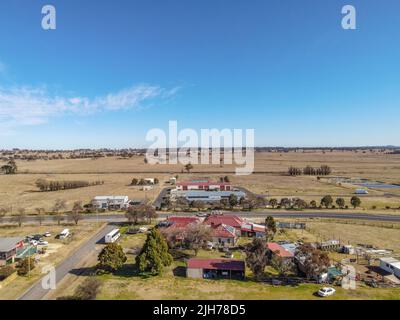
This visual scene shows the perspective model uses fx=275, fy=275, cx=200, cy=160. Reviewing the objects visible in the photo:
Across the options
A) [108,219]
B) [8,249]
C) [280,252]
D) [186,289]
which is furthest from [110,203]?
[280,252]

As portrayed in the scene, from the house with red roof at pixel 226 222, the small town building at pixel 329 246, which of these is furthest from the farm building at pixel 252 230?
the small town building at pixel 329 246

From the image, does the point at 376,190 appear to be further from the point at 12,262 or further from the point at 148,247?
the point at 12,262

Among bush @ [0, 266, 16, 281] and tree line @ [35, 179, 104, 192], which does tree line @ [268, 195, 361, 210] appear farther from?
tree line @ [35, 179, 104, 192]

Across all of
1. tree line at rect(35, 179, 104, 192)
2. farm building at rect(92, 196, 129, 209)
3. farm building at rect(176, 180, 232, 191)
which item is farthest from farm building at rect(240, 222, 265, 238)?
tree line at rect(35, 179, 104, 192)

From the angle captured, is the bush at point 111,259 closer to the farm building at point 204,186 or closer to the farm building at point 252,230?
the farm building at point 252,230

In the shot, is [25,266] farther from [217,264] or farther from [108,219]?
[108,219]

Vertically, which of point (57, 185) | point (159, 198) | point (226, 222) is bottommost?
point (159, 198)
